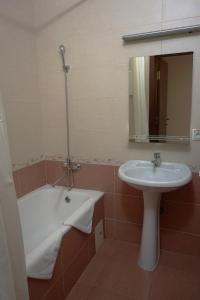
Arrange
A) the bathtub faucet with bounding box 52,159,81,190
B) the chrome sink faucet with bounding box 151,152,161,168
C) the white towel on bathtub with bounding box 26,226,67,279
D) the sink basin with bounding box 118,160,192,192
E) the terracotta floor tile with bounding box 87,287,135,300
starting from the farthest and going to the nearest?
the bathtub faucet with bounding box 52,159,81,190, the chrome sink faucet with bounding box 151,152,161,168, the sink basin with bounding box 118,160,192,192, the terracotta floor tile with bounding box 87,287,135,300, the white towel on bathtub with bounding box 26,226,67,279

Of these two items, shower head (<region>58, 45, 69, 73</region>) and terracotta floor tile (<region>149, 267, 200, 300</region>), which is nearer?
terracotta floor tile (<region>149, 267, 200, 300</region>)

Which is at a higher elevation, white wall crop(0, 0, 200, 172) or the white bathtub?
white wall crop(0, 0, 200, 172)

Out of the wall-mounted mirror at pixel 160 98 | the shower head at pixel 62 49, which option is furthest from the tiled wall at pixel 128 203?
the shower head at pixel 62 49

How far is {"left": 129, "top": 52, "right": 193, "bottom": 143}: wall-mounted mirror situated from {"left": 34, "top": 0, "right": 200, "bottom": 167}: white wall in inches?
2.1

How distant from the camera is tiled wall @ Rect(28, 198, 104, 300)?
4.11 feet

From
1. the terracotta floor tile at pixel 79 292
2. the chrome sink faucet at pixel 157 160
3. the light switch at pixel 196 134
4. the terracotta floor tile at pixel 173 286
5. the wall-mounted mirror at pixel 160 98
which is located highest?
the wall-mounted mirror at pixel 160 98

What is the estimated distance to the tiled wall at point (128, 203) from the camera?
1843 mm

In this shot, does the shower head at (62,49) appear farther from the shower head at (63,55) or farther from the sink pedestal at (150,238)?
the sink pedestal at (150,238)

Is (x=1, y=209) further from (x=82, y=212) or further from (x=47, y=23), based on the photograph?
(x=47, y=23)

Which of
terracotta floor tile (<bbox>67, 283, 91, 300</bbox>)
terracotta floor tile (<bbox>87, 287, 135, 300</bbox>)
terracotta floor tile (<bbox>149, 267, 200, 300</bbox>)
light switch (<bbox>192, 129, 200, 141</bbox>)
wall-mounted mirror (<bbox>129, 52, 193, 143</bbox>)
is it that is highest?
wall-mounted mirror (<bbox>129, 52, 193, 143</bbox>)

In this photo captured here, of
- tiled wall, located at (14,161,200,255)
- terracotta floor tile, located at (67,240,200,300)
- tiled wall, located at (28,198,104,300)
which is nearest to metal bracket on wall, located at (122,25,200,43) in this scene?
tiled wall, located at (14,161,200,255)

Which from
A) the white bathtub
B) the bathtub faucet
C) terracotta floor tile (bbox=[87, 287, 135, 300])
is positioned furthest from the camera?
the bathtub faucet

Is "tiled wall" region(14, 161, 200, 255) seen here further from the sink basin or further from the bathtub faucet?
the sink basin

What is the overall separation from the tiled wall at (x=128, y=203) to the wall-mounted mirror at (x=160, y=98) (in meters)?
0.40
